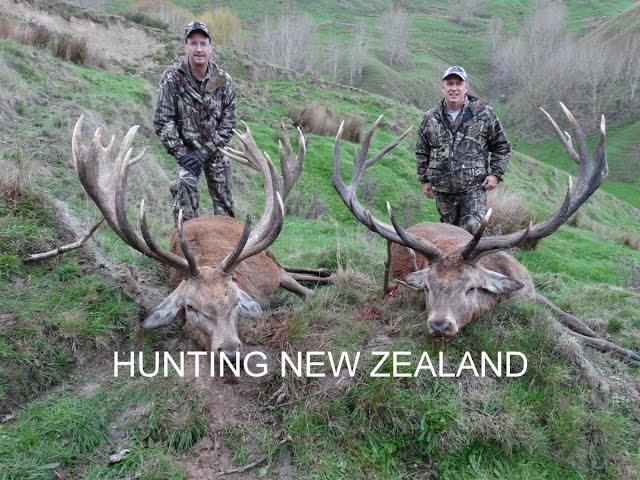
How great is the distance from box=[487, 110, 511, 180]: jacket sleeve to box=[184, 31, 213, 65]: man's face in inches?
122

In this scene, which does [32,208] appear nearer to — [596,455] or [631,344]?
[596,455]

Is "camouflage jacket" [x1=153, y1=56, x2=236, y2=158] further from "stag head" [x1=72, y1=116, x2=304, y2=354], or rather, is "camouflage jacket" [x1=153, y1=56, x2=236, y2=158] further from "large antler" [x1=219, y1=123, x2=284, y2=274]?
"stag head" [x1=72, y1=116, x2=304, y2=354]

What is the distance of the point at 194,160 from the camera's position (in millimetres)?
5406

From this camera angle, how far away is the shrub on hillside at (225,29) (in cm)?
5547

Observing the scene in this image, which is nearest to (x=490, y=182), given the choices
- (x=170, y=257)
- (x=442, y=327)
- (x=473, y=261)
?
(x=473, y=261)

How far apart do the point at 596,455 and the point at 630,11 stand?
3208 inches

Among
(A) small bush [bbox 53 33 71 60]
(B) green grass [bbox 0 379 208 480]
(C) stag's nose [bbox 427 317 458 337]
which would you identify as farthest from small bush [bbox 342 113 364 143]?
(B) green grass [bbox 0 379 208 480]

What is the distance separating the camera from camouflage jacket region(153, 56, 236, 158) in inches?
207

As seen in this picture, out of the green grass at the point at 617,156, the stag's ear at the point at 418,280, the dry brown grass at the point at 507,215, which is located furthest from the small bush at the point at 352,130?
the green grass at the point at 617,156

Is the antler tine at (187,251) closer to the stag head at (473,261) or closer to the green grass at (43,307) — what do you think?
the green grass at (43,307)

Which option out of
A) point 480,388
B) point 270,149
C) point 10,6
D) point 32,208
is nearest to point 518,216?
point 270,149

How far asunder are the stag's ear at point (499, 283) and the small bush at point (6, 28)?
1287 centimetres

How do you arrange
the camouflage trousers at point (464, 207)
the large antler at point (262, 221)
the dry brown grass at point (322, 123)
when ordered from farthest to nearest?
the dry brown grass at point (322, 123), the camouflage trousers at point (464, 207), the large antler at point (262, 221)

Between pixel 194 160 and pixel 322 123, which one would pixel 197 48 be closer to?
pixel 194 160
